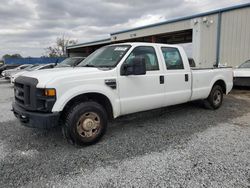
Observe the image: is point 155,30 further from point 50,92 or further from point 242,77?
point 50,92

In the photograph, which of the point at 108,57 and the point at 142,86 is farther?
the point at 108,57

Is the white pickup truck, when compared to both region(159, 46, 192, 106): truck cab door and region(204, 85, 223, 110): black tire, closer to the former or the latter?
region(159, 46, 192, 106): truck cab door

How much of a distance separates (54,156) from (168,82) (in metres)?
2.81

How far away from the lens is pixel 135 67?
359 cm

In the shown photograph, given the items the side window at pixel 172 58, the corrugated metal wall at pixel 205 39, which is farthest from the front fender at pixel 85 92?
the corrugated metal wall at pixel 205 39

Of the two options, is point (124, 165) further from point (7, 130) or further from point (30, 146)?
point (7, 130)

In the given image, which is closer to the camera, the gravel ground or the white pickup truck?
the gravel ground

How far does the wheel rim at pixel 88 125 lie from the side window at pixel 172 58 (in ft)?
7.00

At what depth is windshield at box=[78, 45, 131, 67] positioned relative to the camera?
3.94 metres

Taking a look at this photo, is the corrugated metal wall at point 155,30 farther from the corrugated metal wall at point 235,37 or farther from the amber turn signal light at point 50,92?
the amber turn signal light at point 50,92

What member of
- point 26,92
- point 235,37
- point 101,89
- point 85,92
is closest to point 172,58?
point 101,89

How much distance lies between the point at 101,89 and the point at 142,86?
963 millimetres

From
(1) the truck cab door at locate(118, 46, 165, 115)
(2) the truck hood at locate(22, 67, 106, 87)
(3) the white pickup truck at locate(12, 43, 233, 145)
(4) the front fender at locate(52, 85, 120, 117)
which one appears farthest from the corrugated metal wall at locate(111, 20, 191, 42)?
(2) the truck hood at locate(22, 67, 106, 87)

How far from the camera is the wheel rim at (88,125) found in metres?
3.38
